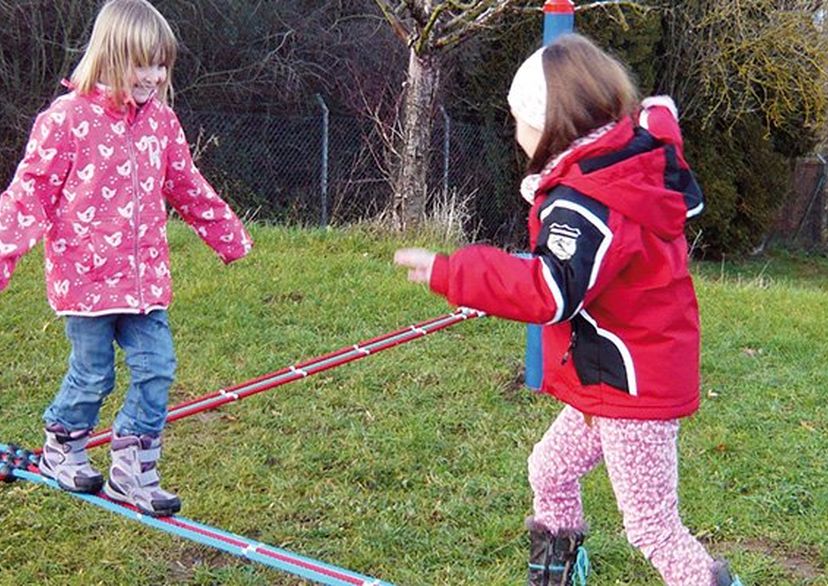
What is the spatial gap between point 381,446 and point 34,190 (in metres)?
2.02

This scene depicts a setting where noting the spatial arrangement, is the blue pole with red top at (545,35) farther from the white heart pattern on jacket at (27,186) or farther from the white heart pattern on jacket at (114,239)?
the white heart pattern on jacket at (27,186)

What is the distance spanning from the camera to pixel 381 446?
4.60m

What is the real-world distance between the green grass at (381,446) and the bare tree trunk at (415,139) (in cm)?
289

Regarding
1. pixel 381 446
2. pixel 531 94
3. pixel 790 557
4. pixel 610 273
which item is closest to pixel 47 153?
pixel 531 94

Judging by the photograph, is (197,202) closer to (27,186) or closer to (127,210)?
(127,210)

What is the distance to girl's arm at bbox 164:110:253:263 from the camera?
11.4 feet

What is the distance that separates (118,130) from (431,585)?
1.77 metres

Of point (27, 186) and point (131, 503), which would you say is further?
point (131, 503)

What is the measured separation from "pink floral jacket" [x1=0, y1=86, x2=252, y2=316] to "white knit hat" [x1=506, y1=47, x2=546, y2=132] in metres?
1.29

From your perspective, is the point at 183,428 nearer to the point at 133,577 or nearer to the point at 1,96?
the point at 133,577

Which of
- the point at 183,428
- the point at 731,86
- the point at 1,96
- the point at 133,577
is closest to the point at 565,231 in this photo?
the point at 133,577

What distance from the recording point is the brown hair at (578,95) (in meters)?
2.51

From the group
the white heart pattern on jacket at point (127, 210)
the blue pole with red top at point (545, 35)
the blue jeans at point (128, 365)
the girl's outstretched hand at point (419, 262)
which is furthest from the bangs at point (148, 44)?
the blue pole with red top at point (545, 35)

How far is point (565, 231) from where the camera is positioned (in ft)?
7.80
